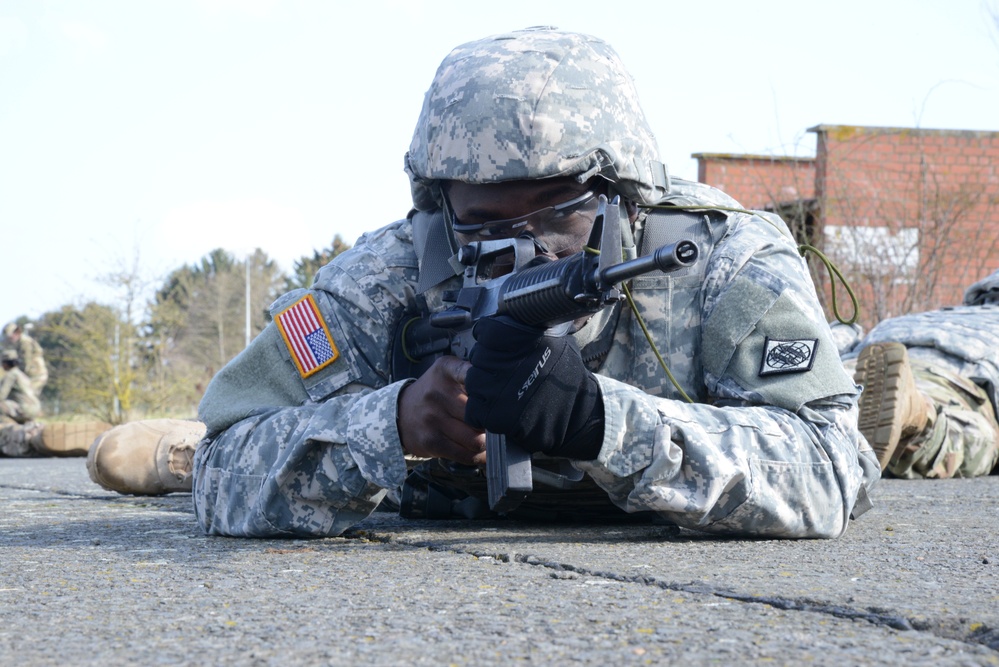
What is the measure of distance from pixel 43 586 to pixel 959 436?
3.77 metres

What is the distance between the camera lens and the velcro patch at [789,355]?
2207mm

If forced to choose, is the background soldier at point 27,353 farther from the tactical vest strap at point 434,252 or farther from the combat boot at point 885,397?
the tactical vest strap at point 434,252

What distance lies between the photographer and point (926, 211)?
1001 cm

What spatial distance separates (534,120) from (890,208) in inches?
352

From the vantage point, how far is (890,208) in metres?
10.4

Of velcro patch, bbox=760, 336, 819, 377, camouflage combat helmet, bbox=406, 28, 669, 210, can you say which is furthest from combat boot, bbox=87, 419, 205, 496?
velcro patch, bbox=760, 336, 819, 377

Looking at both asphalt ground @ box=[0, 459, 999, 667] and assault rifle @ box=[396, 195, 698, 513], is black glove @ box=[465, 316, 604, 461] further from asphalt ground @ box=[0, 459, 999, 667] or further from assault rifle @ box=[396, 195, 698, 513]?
asphalt ground @ box=[0, 459, 999, 667]

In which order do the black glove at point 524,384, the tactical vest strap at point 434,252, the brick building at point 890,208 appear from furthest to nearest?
the brick building at point 890,208, the tactical vest strap at point 434,252, the black glove at point 524,384

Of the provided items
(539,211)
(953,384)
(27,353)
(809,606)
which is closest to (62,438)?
(953,384)

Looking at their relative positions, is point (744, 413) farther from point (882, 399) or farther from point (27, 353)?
point (27, 353)

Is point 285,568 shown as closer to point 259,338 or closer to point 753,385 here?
point 259,338

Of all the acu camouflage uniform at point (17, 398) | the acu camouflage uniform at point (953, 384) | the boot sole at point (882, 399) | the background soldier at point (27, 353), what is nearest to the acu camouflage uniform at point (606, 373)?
the boot sole at point (882, 399)

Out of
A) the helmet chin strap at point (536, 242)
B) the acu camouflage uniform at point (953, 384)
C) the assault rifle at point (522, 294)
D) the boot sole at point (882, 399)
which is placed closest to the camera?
the assault rifle at point (522, 294)

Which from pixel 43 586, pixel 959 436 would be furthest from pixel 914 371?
pixel 43 586
